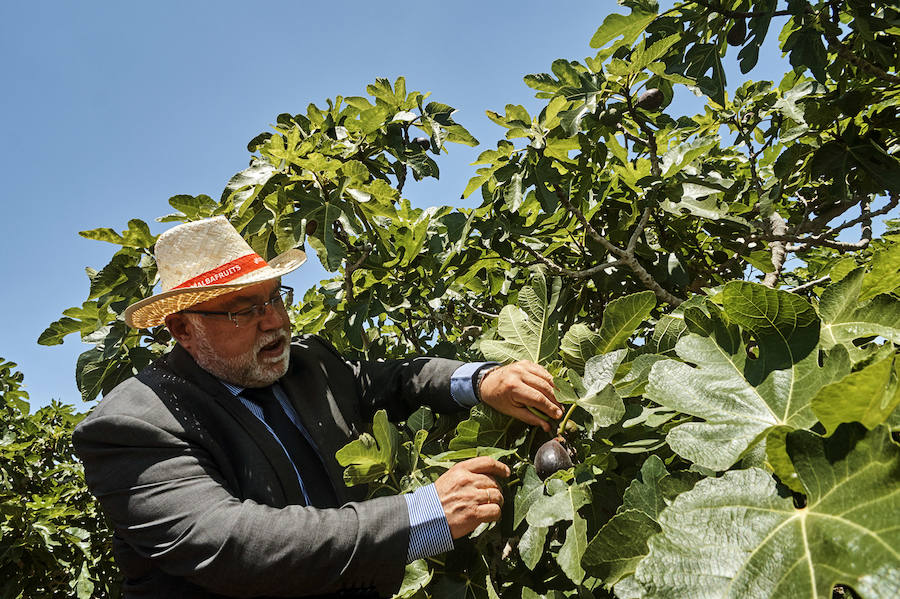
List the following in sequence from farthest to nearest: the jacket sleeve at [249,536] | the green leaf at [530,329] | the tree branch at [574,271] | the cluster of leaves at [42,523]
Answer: the cluster of leaves at [42,523]
the tree branch at [574,271]
the green leaf at [530,329]
the jacket sleeve at [249,536]

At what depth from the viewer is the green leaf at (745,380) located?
1.02 metres

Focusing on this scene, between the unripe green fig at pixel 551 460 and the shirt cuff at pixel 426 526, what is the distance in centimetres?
28

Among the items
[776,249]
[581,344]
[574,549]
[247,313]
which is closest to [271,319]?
[247,313]

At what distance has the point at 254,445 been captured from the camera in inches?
81.9

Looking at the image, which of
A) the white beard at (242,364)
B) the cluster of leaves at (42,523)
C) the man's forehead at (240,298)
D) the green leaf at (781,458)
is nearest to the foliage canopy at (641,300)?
the green leaf at (781,458)

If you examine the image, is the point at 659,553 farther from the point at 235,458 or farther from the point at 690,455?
the point at 235,458

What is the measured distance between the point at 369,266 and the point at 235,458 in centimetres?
100

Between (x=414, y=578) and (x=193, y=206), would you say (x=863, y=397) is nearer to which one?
(x=414, y=578)

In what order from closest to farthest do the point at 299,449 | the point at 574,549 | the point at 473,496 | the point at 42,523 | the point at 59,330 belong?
the point at 574,549, the point at 473,496, the point at 299,449, the point at 59,330, the point at 42,523

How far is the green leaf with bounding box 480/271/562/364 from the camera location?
1800 millimetres

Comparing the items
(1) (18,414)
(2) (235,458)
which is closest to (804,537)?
(2) (235,458)

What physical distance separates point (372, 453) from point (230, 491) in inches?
24.7

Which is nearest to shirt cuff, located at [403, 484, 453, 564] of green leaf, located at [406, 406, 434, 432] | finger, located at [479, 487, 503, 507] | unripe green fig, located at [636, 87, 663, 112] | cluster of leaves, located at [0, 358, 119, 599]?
finger, located at [479, 487, 503, 507]

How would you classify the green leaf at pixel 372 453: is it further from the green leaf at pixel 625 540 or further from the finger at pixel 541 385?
the green leaf at pixel 625 540
